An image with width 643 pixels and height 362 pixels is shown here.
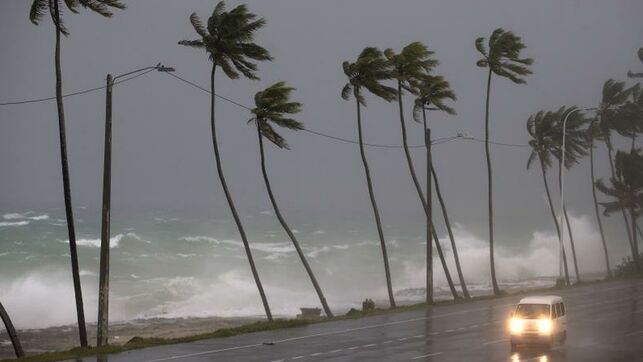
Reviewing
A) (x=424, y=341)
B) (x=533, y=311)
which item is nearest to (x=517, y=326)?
(x=533, y=311)

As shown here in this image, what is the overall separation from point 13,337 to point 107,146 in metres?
8.10

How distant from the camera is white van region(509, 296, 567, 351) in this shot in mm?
32281

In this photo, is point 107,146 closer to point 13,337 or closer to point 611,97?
point 13,337

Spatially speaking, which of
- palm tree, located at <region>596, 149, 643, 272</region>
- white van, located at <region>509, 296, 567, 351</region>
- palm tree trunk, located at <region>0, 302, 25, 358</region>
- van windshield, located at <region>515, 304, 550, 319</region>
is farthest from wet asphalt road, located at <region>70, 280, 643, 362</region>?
palm tree, located at <region>596, 149, 643, 272</region>

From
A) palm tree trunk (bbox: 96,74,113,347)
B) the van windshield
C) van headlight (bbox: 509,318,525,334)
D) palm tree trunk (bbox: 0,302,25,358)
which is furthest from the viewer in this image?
palm tree trunk (bbox: 96,74,113,347)

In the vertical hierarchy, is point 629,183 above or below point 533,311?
above

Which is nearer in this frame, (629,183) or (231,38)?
(231,38)

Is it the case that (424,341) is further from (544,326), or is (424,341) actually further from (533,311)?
(544,326)

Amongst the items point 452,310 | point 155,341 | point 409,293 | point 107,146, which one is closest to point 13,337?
point 155,341

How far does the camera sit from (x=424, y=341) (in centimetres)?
3494

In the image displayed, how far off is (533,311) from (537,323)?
618 mm

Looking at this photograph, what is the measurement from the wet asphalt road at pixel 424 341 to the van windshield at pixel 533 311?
1.27m

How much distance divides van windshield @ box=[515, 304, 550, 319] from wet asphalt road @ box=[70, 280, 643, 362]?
4.15 feet

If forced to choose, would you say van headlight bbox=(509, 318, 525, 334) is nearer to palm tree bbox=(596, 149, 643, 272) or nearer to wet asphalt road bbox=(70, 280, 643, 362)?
wet asphalt road bbox=(70, 280, 643, 362)
